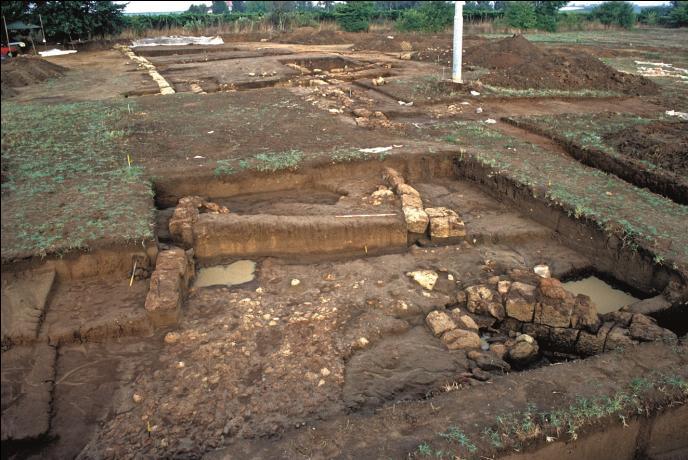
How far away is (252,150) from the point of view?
7.30 meters

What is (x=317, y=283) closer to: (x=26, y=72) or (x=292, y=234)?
(x=292, y=234)

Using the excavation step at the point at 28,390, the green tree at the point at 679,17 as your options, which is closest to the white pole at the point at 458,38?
the excavation step at the point at 28,390

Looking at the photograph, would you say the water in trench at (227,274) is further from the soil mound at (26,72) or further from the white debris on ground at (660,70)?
the white debris on ground at (660,70)

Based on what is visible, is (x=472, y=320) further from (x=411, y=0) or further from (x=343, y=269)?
(x=411, y=0)

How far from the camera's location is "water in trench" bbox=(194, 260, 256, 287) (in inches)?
195

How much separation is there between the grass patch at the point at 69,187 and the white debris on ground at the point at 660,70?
15.0 metres

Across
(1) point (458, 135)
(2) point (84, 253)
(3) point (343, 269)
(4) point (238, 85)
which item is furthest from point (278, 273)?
(4) point (238, 85)

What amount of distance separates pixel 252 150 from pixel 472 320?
437cm

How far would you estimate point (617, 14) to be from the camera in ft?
119

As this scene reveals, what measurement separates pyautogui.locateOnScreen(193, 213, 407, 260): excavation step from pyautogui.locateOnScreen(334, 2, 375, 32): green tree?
2709 centimetres

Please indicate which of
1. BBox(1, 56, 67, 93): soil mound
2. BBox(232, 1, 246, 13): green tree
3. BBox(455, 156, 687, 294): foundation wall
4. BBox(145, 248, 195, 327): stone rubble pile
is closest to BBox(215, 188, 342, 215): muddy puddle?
BBox(145, 248, 195, 327): stone rubble pile

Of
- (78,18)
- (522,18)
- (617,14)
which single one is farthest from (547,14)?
(78,18)

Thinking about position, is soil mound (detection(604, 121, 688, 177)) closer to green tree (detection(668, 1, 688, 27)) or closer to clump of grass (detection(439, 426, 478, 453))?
clump of grass (detection(439, 426, 478, 453))

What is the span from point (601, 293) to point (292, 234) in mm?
3149
